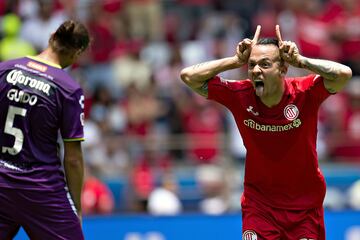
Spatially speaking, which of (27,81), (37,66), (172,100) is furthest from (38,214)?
(172,100)

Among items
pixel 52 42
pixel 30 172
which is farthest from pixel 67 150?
pixel 52 42

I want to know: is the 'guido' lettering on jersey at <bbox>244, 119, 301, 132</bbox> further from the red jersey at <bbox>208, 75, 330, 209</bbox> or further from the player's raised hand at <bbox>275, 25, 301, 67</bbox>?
the player's raised hand at <bbox>275, 25, 301, 67</bbox>

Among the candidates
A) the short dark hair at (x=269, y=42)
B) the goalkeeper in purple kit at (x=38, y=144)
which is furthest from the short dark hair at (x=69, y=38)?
the short dark hair at (x=269, y=42)

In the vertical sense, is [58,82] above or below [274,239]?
above

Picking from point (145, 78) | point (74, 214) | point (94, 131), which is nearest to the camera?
point (74, 214)

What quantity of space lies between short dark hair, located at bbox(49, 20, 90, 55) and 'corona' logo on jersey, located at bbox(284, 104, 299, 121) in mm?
1711

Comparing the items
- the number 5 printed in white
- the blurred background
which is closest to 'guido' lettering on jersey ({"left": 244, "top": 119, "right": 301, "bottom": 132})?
the number 5 printed in white

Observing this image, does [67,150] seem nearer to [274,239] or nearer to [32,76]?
[32,76]

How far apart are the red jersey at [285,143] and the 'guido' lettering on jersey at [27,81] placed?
Result: 1.44 metres

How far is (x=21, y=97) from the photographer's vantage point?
7559 mm

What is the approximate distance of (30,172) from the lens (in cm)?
764

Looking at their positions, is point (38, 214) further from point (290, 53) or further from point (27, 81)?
point (290, 53)

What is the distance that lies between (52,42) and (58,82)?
1.30 ft

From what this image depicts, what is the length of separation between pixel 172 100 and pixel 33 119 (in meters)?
7.65
